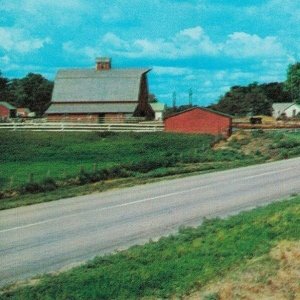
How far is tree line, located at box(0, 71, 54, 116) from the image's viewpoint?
143 m

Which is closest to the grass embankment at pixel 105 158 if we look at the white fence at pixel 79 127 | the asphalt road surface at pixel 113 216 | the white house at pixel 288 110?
the asphalt road surface at pixel 113 216

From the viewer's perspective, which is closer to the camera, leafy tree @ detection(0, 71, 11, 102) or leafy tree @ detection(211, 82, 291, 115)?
leafy tree @ detection(211, 82, 291, 115)

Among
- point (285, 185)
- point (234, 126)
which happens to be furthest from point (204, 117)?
point (285, 185)

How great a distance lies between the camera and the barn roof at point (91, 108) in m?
74.6

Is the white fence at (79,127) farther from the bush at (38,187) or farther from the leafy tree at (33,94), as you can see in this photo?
the leafy tree at (33,94)

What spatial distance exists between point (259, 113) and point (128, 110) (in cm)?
5468

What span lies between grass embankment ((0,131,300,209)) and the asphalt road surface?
93.2 inches

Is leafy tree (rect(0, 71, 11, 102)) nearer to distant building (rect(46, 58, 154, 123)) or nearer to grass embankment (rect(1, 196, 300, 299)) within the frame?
distant building (rect(46, 58, 154, 123))

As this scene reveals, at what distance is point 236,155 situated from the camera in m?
41.2

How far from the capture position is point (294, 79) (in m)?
92.9

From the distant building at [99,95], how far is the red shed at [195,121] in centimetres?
1037

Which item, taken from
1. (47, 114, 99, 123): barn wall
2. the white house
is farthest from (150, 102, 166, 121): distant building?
(47, 114, 99, 123): barn wall

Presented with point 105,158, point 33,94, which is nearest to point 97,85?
point 105,158

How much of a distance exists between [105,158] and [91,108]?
38.1 m
